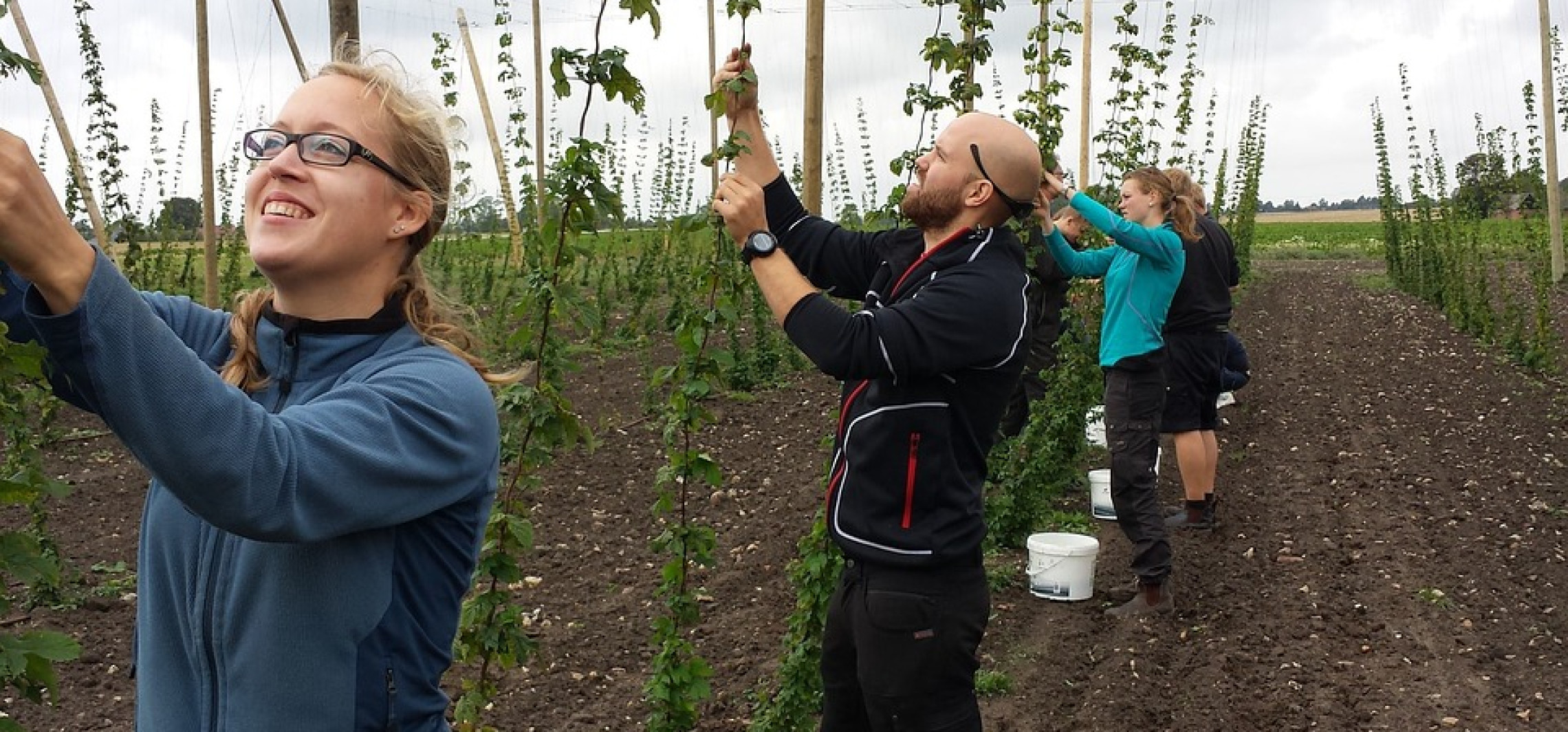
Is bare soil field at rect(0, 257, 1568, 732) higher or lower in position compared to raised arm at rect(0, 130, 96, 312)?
lower

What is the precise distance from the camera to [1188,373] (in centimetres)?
691

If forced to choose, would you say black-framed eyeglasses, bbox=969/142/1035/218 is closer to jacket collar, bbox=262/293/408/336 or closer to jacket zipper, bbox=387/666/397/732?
jacket collar, bbox=262/293/408/336

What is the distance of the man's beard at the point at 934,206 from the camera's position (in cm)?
322

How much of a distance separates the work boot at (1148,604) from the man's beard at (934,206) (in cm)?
319

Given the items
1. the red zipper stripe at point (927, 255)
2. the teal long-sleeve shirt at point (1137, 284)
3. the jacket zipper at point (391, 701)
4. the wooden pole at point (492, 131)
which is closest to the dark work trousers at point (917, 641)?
the red zipper stripe at point (927, 255)

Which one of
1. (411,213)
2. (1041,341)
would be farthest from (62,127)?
(411,213)

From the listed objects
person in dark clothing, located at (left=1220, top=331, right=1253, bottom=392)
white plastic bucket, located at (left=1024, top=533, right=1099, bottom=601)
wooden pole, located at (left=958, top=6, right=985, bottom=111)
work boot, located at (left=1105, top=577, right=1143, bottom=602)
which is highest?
wooden pole, located at (left=958, top=6, right=985, bottom=111)

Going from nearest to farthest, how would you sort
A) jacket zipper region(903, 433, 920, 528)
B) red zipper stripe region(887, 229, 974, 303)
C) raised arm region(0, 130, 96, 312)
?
raised arm region(0, 130, 96, 312) → jacket zipper region(903, 433, 920, 528) → red zipper stripe region(887, 229, 974, 303)

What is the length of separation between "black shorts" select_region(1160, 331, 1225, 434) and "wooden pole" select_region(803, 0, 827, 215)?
8.83 ft

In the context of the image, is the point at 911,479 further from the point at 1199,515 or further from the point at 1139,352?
the point at 1199,515

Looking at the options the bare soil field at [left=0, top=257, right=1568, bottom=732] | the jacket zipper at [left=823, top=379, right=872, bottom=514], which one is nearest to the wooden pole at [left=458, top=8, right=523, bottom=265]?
the bare soil field at [left=0, top=257, right=1568, bottom=732]

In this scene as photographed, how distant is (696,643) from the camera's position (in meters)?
5.52

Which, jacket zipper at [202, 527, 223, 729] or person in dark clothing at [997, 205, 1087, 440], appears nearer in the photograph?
jacket zipper at [202, 527, 223, 729]

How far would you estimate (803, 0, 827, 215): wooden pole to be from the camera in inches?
334
